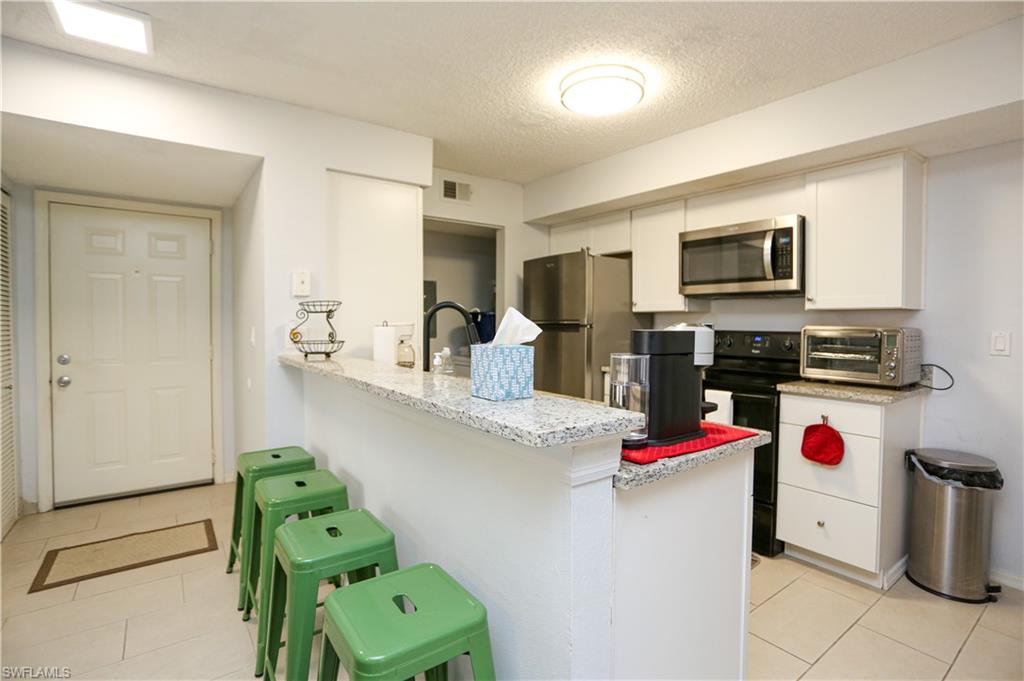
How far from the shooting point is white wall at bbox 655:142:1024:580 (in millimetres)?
2434

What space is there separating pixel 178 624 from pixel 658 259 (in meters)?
3.41

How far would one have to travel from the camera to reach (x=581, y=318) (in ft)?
12.0

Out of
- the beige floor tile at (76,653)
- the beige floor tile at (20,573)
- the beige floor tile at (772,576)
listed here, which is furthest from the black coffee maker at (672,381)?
the beige floor tile at (20,573)

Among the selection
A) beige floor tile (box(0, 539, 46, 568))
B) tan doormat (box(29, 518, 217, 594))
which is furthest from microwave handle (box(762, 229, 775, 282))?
beige floor tile (box(0, 539, 46, 568))

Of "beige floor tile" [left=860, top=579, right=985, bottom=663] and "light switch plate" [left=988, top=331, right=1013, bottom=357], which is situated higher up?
"light switch plate" [left=988, top=331, right=1013, bottom=357]

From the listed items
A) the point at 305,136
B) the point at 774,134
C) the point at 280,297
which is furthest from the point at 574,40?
the point at 280,297

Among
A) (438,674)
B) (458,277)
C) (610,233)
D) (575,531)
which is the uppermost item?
(610,233)

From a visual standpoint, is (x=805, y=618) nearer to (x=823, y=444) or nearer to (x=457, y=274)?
(x=823, y=444)

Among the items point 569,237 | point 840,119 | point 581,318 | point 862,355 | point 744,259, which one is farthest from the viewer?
point 569,237

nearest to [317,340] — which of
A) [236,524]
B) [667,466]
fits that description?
[236,524]

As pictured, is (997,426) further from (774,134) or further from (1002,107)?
(774,134)

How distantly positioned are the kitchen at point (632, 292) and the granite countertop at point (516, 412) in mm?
12

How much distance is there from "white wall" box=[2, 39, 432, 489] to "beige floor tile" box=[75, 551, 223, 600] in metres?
0.67

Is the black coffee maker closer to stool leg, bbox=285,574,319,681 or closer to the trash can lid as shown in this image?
stool leg, bbox=285,574,319,681
